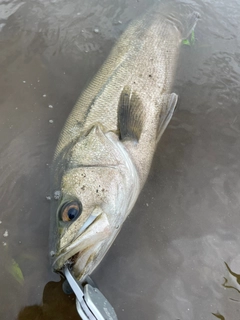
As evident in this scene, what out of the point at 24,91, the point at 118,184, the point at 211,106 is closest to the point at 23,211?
the point at 118,184

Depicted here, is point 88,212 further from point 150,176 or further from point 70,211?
point 150,176

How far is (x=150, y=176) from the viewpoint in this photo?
3137 mm

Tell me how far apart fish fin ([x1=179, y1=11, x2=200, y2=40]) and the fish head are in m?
2.55

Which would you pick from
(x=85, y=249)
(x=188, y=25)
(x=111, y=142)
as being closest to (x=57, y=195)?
(x=85, y=249)

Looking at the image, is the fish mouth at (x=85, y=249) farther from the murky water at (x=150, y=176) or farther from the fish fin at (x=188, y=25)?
the fish fin at (x=188, y=25)

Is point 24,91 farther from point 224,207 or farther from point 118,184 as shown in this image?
point 224,207

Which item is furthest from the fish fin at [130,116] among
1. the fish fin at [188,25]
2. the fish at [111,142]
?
the fish fin at [188,25]

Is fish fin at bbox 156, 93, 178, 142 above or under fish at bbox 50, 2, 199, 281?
under

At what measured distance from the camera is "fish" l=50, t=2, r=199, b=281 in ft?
7.20

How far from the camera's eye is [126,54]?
3.57m

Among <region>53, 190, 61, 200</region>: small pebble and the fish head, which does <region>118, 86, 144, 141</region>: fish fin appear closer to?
the fish head

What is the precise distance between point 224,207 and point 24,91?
9.06 feet

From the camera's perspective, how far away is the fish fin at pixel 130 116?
2.86 meters

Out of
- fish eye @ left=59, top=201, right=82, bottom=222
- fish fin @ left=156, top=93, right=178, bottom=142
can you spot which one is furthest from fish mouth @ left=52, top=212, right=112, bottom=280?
fish fin @ left=156, top=93, right=178, bottom=142
